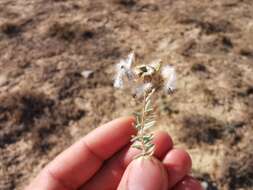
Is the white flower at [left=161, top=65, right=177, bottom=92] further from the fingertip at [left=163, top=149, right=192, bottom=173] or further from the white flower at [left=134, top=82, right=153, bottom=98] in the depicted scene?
the fingertip at [left=163, top=149, right=192, bottom=173]

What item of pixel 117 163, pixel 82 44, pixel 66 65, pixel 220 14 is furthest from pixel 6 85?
pixel 220 14

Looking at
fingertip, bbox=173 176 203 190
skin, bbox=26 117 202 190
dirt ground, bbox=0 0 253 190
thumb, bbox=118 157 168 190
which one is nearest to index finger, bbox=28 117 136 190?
skin, bbox=26 117 202 190

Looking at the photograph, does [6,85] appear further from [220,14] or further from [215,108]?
[220,14]

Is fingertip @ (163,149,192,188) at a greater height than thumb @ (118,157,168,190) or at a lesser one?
lesser

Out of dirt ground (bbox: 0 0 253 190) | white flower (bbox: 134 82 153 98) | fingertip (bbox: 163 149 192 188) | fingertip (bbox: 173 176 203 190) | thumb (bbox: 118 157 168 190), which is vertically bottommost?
dirt ground (bbox: 0 0 253 190)

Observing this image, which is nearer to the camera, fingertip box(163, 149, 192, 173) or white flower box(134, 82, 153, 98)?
white flower box(134, 82, 153, 98)

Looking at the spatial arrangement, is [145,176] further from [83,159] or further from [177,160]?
[83,159]

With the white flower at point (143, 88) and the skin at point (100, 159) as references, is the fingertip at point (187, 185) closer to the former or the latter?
the skin at point (100, 159)

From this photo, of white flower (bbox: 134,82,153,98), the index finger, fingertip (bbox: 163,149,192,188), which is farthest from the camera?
the index finger
